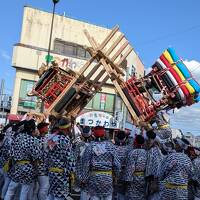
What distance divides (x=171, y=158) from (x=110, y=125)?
2119 centimetres

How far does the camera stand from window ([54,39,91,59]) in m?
29.9

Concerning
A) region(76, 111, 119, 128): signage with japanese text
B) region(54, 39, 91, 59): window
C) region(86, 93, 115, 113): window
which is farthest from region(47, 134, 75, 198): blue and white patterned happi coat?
region(86, 93, 115, 113): window

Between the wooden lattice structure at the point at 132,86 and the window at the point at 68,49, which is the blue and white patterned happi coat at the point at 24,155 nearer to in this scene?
the wooden lattice structure at the point at 132,86

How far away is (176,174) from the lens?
22.6ft

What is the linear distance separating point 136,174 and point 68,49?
23.6 m

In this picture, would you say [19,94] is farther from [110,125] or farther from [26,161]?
[26,161]

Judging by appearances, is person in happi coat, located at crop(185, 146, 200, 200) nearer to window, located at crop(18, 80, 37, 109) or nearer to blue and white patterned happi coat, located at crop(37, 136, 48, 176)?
blue and white patterned happi coat, located at crop(37, 136, 48, 176)

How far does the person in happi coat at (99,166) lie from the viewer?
273 inches

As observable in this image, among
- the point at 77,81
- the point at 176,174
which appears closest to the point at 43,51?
the point at 77,81

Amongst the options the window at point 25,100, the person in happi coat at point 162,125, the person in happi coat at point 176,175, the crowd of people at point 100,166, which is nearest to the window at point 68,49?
the window at point 25,100

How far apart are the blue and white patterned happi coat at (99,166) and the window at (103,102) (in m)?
23.2

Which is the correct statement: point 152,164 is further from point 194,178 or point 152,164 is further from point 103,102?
point 103,102

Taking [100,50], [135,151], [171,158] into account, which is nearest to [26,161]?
[135,151]

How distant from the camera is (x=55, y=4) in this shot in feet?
60.2
